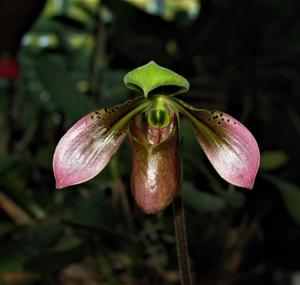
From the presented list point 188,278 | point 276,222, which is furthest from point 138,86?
point 276,222

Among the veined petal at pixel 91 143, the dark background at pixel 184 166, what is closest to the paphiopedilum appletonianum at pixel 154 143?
the veined petal at pixel 91 143

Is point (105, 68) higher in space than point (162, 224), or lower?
higher

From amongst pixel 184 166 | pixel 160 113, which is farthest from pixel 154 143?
pixel 184 166

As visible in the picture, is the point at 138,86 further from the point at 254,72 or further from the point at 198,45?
the point at 254,72

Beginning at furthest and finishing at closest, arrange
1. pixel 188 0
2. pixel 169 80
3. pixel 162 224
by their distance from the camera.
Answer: pixel 188 0 < pixel 162 224 < pixel 169 80

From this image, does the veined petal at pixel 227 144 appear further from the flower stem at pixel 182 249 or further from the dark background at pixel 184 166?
the dark background at pixel 184 166

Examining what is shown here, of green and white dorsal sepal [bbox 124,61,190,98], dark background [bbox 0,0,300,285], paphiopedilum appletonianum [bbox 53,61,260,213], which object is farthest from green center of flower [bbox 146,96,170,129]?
dark background [bbox 0,0,300,285]

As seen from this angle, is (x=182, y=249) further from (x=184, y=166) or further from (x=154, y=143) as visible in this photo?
(x=184, y=166)
